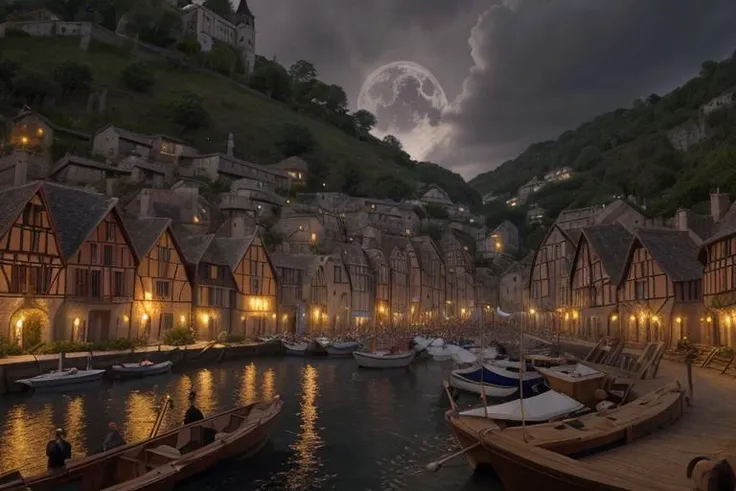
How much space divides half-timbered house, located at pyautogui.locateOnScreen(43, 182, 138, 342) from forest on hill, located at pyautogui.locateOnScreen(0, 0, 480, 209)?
209ft

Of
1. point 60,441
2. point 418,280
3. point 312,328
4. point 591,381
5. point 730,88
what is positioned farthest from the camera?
point 730,88

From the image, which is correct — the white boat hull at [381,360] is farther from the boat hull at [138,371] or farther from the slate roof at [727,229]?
the slate roof at [727,229]

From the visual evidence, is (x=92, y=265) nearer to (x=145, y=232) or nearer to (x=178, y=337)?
(x=145, y=232)

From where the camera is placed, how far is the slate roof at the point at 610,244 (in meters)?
62.3

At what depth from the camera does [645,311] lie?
54562 mm

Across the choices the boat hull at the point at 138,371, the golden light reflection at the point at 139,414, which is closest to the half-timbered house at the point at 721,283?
the golden light reflection at the point at 139,414

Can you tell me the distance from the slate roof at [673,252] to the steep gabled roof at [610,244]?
6.87m

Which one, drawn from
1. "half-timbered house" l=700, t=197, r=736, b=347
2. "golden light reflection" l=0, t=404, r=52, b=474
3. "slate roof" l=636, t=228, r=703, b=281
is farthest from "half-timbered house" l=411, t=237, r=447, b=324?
"golden light reflection" l=0, t=404, r=52, b=474

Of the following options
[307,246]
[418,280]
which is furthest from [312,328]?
[418,280]

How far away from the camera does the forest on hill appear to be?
136625 millimetres

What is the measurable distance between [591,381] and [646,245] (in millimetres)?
25473

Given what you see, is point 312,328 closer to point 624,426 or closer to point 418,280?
point 418,280

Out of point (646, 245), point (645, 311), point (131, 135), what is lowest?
point (645, 311)

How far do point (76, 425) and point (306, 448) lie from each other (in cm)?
1207
